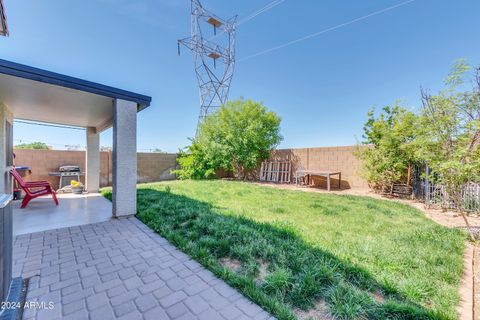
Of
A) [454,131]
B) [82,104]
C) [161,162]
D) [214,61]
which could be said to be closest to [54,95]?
[82,104]

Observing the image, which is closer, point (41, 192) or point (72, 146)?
point (41, 192)

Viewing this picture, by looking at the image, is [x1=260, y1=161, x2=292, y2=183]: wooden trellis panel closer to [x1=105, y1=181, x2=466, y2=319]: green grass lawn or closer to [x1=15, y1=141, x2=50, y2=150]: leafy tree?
[x1=105, y1=181, x2=466, y2=319]: green grass lawn

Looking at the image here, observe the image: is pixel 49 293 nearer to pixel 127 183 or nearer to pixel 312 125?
pixel 127 183

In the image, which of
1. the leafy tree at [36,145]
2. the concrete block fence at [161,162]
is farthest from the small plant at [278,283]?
the leafy tree at [36,145]

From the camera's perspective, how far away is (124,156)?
4012 mm

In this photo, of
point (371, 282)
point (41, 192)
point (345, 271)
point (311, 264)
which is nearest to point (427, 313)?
point (371, 282)

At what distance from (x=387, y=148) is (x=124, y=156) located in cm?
816

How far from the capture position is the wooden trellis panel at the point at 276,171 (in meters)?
11.0

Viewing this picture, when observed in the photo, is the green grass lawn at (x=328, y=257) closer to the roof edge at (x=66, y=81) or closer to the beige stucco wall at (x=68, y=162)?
the roof edge at (x=66, y=81)

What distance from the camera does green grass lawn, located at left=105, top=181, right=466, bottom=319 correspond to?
178 centimetres

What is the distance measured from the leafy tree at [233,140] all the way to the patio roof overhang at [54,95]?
5.95 metres

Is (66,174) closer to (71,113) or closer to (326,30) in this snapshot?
(71,113)

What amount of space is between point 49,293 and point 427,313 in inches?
132

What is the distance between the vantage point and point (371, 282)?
2.06 m
